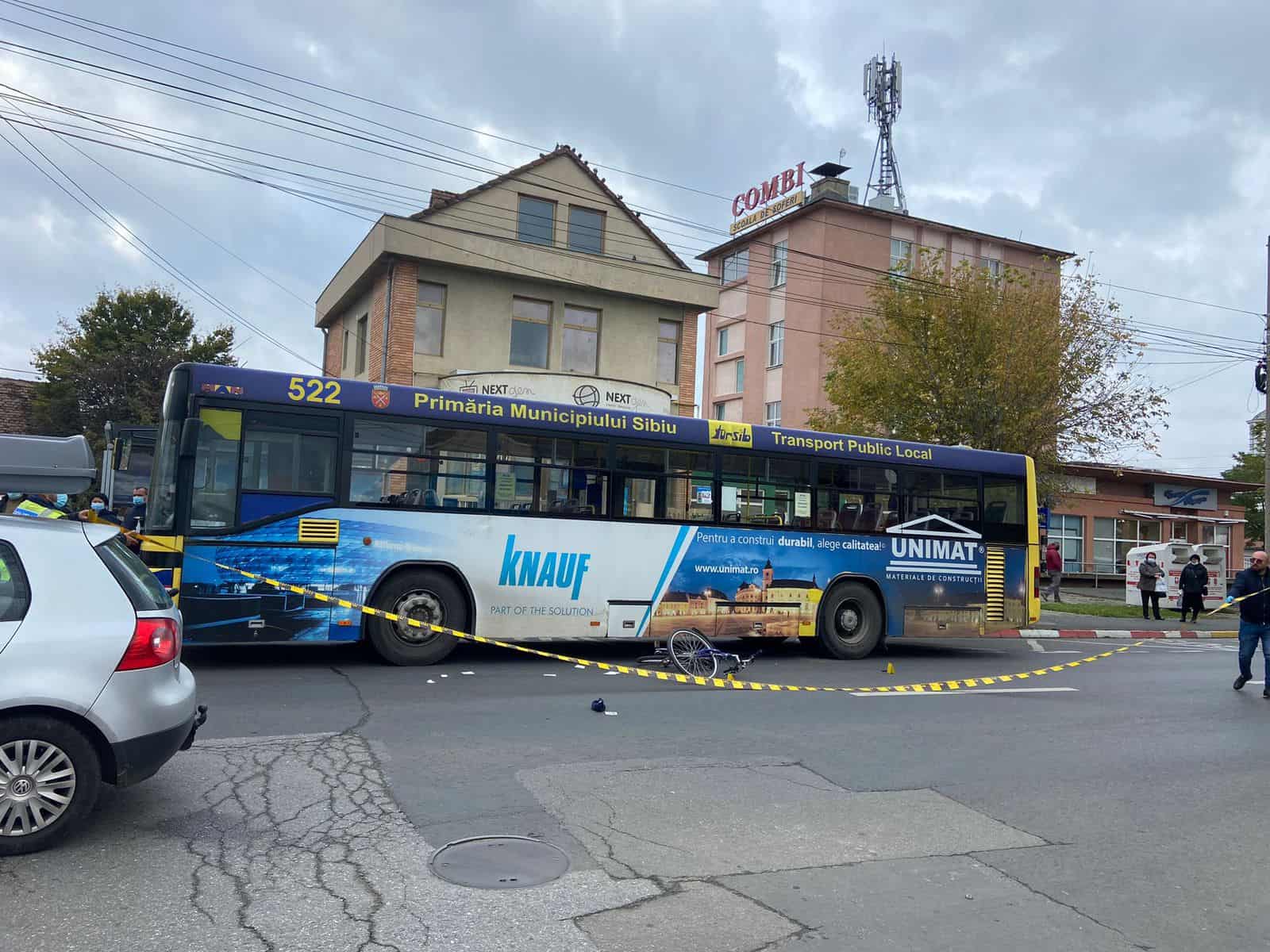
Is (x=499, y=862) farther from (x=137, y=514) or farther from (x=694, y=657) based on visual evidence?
(x=137, y=514)

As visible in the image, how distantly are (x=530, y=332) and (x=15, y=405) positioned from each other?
85.7 feet

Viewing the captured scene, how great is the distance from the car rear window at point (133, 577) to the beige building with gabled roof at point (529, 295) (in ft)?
63.3

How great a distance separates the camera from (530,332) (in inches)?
1083

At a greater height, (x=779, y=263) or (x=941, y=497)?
(x=779, y=263)

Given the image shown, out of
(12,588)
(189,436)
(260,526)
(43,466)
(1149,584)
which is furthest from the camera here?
(1149,584)

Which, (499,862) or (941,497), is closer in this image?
(499,862)

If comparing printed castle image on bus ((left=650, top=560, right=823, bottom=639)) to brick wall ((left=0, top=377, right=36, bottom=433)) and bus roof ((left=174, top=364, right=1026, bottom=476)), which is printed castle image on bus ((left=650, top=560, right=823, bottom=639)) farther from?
brick wall ((left=0, top=377, right=36, bottom=433))

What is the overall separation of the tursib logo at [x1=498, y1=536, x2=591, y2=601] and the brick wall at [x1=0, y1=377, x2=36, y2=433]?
34160mm

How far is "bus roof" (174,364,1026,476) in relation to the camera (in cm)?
1042

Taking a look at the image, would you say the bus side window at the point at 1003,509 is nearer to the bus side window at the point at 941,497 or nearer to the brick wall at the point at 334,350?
the bus side window at the point at 941,497

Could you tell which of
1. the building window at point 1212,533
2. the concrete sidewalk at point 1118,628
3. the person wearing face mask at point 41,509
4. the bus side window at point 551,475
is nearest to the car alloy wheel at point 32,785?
the person wearing face mask at point 41,509

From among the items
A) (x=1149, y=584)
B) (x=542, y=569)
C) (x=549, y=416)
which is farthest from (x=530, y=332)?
(x=1149, y=584)

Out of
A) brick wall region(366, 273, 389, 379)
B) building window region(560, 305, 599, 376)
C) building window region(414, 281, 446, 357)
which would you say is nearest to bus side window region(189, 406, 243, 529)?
building window region(414, 281, 446, 357)

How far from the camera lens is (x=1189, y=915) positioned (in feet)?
15.1
